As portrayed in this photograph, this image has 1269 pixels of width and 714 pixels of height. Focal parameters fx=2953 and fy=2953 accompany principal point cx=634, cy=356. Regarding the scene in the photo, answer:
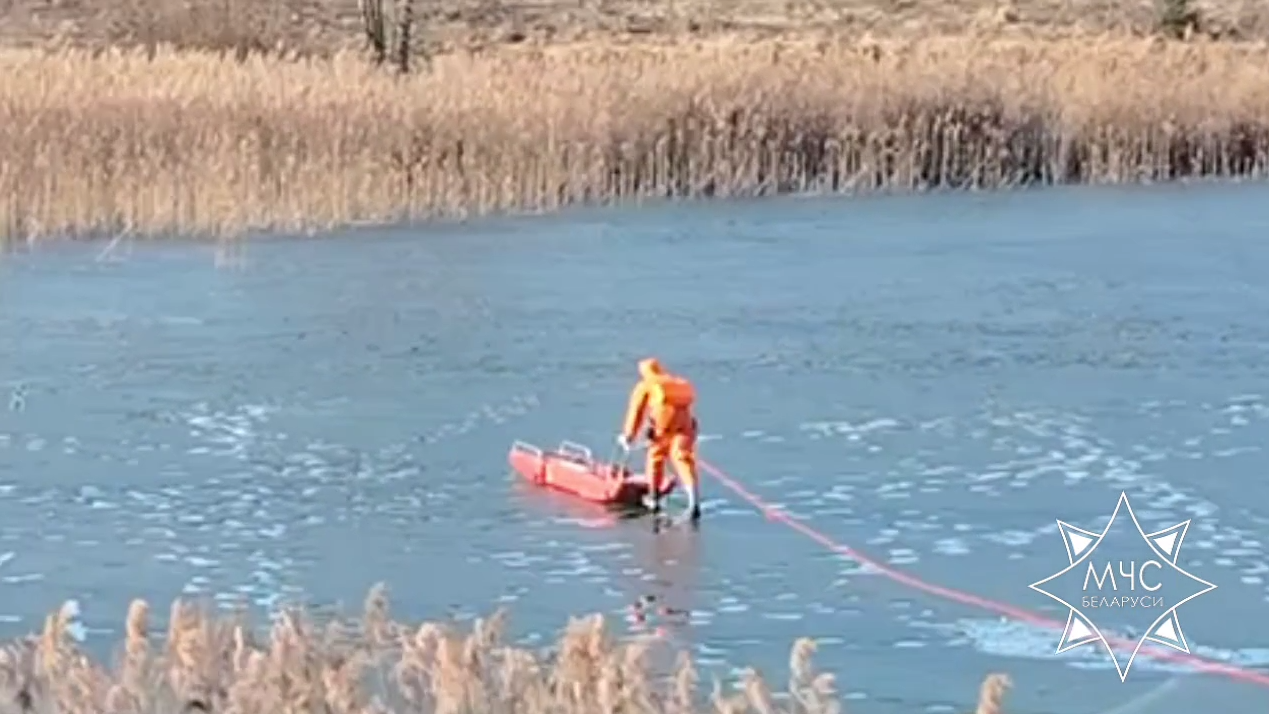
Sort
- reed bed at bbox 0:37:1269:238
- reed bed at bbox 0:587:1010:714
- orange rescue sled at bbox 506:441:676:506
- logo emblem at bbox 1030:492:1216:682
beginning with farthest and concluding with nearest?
reed bed at bbox 0:37:1269:238 → orange rescue sled at bbox 506:441:676:506 → logo emblem at bbox 1030:492:1216:682 → reed bed at bbox 0:587:1010:714

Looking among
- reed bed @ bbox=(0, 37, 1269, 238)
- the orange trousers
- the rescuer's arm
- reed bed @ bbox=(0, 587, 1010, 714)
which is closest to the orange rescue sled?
the orange trousers

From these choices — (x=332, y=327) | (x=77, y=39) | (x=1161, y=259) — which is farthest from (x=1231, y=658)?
(x=77, y=39)

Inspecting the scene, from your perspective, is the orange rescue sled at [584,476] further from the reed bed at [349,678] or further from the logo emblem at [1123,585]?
the reed bed at [349,678]

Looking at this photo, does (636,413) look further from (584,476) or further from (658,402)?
(584,476)

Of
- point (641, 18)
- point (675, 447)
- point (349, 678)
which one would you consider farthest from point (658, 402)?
point (641, 18)

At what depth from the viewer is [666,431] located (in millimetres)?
10156

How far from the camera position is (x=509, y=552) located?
31.6ft

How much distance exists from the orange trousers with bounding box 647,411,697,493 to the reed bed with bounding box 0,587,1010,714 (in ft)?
12.0

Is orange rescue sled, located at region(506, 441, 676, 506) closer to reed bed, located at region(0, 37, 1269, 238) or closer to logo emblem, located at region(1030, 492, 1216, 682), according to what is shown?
logo emblem, located at region(1030, 492, 1216, 682)

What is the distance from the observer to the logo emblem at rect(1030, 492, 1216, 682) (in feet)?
27.6

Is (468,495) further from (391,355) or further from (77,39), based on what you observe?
(77,39)

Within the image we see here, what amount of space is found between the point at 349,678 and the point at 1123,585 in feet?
13.0

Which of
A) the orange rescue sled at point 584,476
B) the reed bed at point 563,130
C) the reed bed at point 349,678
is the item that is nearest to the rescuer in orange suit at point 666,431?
the orange rescue sled at point 584,476

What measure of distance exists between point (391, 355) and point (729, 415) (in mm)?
2434
